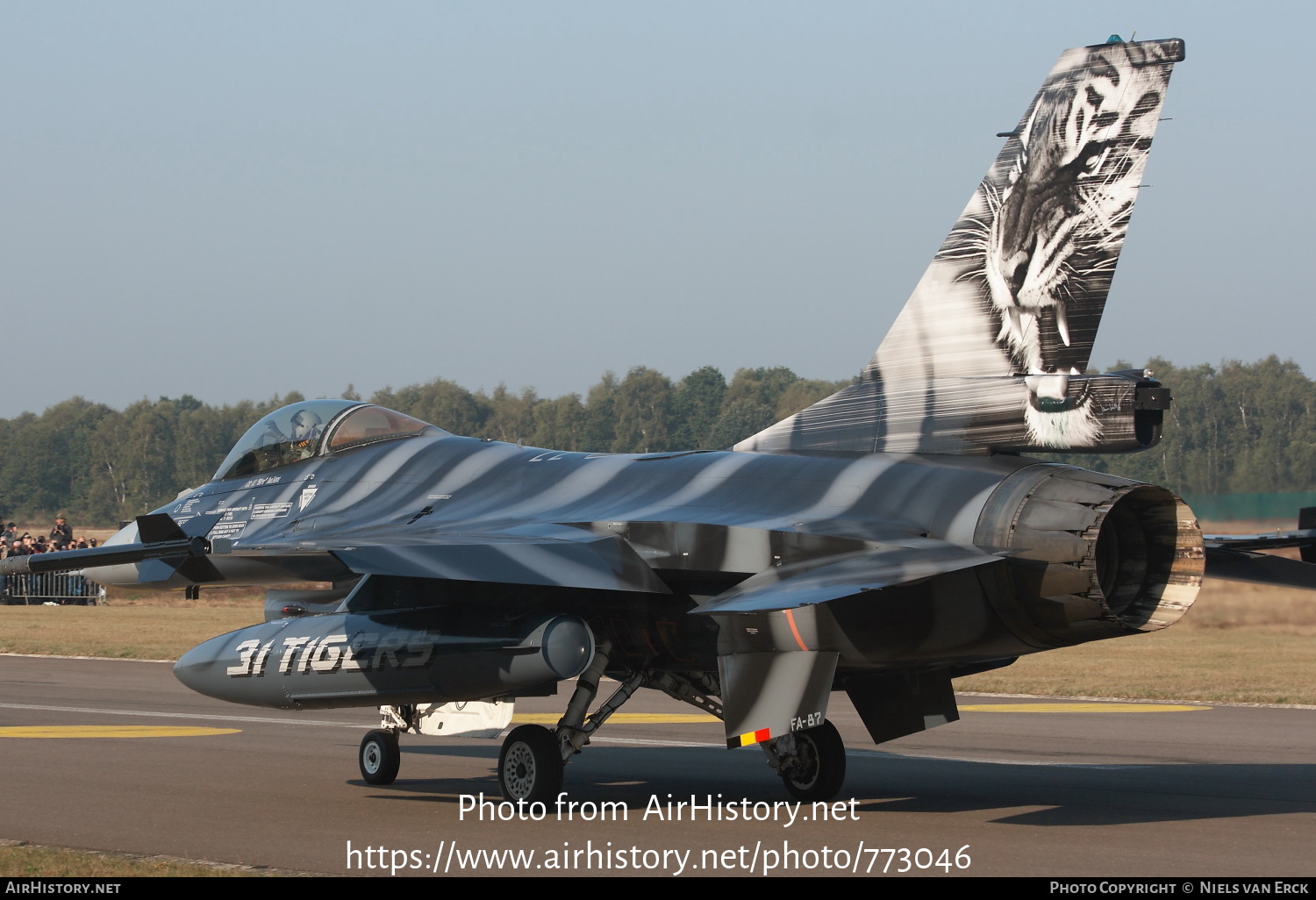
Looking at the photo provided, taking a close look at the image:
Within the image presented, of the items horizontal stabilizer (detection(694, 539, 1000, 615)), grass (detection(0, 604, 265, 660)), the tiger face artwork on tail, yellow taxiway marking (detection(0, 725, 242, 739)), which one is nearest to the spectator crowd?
grass (detection(0, 604, 265, 660))

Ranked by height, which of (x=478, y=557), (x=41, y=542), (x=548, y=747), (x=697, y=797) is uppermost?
(x=478, y=557)

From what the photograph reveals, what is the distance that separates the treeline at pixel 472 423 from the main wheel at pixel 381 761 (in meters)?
31.5

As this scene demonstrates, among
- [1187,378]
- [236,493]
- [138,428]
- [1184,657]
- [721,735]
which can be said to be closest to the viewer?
[236,493]

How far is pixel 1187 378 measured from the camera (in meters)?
42.2

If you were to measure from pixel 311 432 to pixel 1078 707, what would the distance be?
10805mm

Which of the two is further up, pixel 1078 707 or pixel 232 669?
pixel 232 669

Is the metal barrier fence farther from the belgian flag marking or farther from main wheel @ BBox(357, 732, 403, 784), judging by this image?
the belgian flag marking

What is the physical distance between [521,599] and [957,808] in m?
3.68

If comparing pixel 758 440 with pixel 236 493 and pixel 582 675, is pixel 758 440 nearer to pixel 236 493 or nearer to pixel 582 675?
pixel 582 675

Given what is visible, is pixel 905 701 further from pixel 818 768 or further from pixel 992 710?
pixel 992 710

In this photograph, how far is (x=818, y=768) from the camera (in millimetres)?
11398

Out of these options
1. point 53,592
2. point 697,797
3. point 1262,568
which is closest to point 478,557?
point 697,797

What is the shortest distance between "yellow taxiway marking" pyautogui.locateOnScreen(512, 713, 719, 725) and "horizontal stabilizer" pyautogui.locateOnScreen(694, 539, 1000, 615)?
875 cm

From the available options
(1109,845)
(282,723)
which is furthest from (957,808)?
(282,723)
